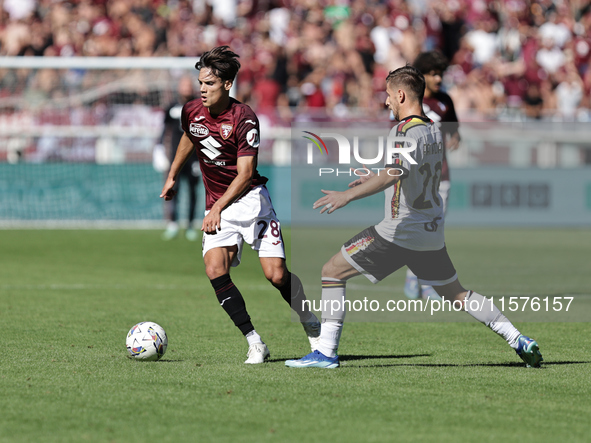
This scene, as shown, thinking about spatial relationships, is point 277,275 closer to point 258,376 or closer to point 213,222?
point 213,222

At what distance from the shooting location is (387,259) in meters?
6.21

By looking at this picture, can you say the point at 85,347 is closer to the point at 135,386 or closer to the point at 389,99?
the point at 135,386

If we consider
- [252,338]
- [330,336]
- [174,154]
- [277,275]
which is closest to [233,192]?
[277,275]

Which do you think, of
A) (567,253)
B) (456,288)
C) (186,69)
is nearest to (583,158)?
(567,253)

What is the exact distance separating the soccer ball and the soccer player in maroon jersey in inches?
19.8

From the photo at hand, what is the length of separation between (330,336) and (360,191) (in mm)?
1114

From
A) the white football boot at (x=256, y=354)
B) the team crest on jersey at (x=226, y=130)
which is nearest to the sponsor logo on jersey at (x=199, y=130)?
the team crest on jersey at (x=226, y=130)

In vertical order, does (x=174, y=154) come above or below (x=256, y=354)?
above

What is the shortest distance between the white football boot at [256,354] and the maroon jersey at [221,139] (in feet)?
3.38

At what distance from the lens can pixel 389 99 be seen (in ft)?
20.2

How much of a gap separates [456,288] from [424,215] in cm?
56

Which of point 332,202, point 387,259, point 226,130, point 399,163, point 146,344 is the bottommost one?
point 146,344

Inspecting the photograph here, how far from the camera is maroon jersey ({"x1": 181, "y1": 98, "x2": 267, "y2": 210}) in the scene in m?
6.46

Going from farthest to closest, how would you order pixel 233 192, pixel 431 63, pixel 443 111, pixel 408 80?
pixel 443 111
pixel 431 63
pixel 233 192
pixel 408 80
